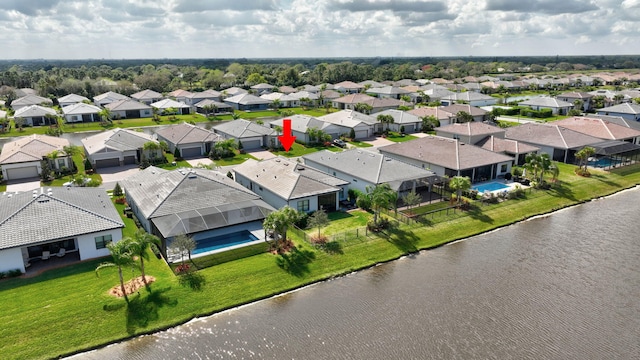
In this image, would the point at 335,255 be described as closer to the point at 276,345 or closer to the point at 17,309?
the point at 276,345

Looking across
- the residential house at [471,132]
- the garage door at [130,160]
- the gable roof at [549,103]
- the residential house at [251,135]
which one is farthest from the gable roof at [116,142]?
the gable roof at [549,103]

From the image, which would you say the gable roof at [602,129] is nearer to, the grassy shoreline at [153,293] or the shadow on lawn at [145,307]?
the grassy shoreline at [153,293]

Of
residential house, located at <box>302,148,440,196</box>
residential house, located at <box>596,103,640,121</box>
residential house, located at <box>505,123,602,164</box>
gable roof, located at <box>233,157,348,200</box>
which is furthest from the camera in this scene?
residential house, located at <box>596,103,640,121</box>

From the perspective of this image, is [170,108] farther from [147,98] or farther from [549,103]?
[549,103]

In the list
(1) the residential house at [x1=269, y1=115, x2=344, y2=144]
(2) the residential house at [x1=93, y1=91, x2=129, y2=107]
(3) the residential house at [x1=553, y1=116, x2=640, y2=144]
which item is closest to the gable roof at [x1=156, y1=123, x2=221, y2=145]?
(1) the residential house at [x1=269, y1=115, x2=344, y2=144]

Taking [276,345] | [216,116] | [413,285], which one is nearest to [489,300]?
[413,285]

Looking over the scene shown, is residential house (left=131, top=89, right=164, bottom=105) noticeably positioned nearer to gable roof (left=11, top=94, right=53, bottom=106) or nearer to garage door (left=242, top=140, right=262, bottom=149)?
gable roof (left=11, top=94, right=53, bottom=106)

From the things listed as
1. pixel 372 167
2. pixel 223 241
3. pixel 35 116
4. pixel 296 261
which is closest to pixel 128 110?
pixel 35 116
